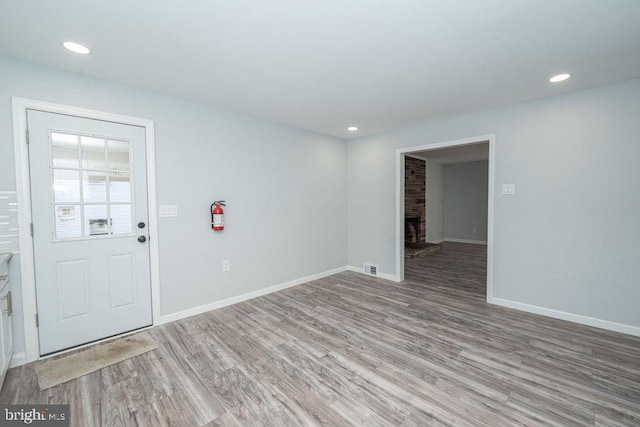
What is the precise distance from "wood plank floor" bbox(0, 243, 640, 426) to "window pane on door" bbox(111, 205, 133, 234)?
1.12m

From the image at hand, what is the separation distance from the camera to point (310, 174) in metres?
4.53

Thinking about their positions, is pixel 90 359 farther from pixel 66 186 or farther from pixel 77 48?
pixel 77 48

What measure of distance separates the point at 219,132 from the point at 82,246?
1843mm

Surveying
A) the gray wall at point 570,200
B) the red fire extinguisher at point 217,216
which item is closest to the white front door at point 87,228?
the red fire extinguisher at point 217,216

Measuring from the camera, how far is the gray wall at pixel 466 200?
8062 millimetres

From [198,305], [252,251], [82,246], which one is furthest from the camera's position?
[252,251]

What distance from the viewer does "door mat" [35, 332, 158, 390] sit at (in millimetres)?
2082

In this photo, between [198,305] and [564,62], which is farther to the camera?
[198,305]

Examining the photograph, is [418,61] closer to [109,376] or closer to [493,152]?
[493,152]

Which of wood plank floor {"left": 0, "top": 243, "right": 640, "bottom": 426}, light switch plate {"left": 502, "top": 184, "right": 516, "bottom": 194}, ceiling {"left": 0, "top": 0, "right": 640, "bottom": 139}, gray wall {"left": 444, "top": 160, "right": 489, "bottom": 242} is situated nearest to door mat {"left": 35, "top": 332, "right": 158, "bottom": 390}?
wood plank floor {"left": 0, "top": 243, "right": 640, "bottom": 426}

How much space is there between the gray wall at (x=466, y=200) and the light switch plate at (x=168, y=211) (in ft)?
26.6

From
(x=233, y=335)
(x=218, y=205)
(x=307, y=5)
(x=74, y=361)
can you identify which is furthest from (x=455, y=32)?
(x=74, y=361)

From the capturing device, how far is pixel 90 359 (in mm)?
2328

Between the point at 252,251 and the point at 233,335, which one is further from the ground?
the point at 252,251
